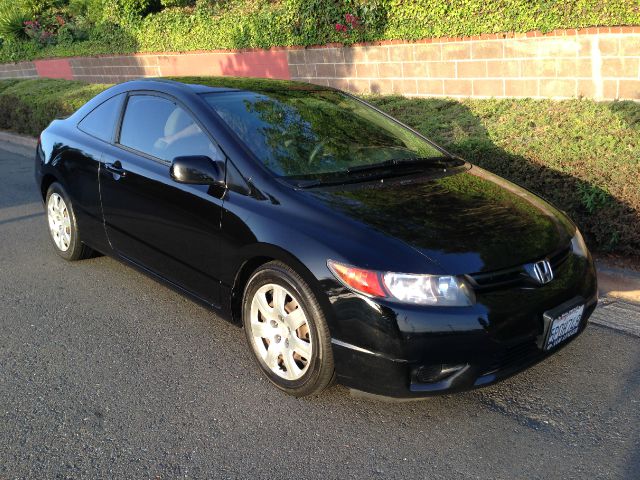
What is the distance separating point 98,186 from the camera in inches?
192

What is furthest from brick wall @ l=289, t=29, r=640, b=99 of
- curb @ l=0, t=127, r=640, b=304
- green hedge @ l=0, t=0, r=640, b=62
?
curb @ l=0, t=127, r=640, b=304

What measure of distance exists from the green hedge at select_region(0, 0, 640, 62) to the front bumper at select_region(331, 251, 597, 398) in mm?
5170

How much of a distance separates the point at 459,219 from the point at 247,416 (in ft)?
4.86

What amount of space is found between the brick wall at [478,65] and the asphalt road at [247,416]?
4151 mm

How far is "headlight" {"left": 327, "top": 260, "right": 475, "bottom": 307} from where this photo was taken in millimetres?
3074

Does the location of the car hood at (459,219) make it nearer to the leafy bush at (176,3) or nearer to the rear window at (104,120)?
the rear window at (104,120)

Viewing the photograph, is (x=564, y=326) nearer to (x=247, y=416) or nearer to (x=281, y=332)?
(x=281, y=332)

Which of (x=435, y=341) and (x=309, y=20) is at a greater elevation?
(x=309, y=20)

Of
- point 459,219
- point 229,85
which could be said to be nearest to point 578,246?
point 459,219

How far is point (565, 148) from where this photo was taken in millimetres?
5602

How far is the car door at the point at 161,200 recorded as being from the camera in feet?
13.0

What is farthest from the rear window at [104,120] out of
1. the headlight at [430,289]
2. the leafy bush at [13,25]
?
the leafy bush at [13,25]

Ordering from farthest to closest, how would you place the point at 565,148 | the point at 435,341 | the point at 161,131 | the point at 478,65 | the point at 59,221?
1. the point at 478,65
2. the point at 59,221
3. the point at 565,148
4. the point at 161,131
5. the point at 435,341

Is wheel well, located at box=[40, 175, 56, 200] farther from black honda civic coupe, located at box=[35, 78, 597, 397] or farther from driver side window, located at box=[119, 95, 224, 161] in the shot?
driver side window, located at box=[119, 95, 224, 161]
